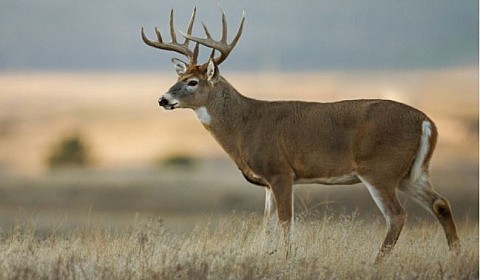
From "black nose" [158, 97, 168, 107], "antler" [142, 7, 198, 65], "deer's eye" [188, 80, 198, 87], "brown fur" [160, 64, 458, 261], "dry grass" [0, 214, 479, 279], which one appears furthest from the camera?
"antler" [142, 7, 198, 65]

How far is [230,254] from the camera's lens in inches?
543

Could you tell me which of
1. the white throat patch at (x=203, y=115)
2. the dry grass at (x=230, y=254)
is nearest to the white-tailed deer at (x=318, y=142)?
the white throat patch at (x=203, y=115)

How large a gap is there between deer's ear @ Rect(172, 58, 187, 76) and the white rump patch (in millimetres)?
3106

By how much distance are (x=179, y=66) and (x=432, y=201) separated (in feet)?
11.8

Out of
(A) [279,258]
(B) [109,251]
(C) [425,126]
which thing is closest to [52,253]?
(B) [109,251]

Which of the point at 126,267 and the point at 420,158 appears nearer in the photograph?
the point at 126,267

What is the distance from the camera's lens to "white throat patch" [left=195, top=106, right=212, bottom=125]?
52.7 ft

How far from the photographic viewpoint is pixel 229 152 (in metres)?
16.0

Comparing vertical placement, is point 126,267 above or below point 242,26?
below

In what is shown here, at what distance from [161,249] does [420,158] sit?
3.32 m

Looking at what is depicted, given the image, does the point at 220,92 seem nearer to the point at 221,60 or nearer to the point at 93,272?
the point at 221,60

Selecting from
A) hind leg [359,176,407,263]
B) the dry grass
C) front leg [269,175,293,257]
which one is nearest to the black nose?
the dry grass

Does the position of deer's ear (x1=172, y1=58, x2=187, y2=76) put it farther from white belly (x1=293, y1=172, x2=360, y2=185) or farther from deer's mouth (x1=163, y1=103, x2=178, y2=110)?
white belly (x1=293, y1=172, x2=360, y2=185)

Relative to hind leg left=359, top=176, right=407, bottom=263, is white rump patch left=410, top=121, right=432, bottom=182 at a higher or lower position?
higher
